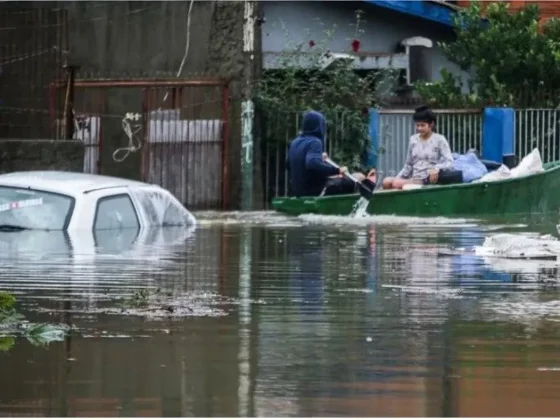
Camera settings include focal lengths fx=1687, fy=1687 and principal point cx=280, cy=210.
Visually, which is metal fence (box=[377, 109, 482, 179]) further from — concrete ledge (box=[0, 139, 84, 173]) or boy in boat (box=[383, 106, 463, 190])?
concrete ledge (box=[0, 139, 84, 173])

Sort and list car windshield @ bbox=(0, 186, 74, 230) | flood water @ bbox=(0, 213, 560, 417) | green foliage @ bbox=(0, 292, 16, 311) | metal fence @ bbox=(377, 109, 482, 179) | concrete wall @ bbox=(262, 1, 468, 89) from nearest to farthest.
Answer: flood water @ bbox=(0, 213, 560, 417)
green foliage @ bbox=(0, 292, 16, 311)
car windshield @ bbox=(0, 186, 74, 230)
metal fence @ bbox=(377, 109, 482, 179)
concrete wall @ bbox=(262, 1, 468, 89)

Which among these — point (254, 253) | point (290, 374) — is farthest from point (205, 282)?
point (290, 374)

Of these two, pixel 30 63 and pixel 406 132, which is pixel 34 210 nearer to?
pixel 30 63

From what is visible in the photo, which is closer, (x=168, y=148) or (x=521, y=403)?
(x=521, y=403)

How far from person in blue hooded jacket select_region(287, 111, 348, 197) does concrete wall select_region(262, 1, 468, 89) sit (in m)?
5.83

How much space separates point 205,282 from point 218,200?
12.5 m

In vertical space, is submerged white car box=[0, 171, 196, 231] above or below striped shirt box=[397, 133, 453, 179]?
below

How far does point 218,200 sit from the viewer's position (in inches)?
969

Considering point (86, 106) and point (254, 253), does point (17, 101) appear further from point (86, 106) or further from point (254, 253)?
point (254, 253)

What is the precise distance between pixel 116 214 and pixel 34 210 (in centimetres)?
97

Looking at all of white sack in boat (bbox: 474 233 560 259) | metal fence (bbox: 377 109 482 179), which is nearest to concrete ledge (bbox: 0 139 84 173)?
metal fence (bbox: 377 109 482 179)

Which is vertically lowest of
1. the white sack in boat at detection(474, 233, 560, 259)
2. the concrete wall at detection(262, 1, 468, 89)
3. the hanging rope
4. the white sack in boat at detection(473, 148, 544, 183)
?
the white sack in boat at detection(474, 233, 560, 259)

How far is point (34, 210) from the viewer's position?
15516mm

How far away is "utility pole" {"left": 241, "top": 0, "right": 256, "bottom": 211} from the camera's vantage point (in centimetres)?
2464
